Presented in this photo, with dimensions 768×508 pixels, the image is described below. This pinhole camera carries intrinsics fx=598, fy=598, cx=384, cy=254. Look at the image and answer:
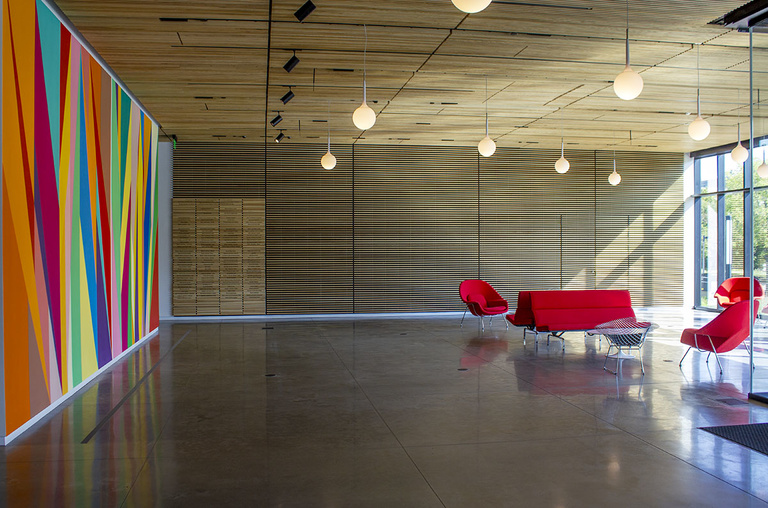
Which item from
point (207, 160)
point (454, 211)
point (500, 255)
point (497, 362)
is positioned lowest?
point (497, 362)

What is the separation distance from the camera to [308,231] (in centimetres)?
1334

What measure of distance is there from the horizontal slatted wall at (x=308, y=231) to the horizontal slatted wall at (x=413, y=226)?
1.02ft

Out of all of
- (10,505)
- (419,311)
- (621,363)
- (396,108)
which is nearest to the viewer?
(10,505)

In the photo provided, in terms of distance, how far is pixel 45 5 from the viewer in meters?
5.43

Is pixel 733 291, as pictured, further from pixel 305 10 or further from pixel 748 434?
pixel 305 10

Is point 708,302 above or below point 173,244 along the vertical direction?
below

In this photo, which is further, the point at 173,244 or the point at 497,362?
the point at 173,244

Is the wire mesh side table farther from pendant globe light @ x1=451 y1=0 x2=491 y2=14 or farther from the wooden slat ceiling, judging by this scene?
pendant globe light @ x1=451 y1=0 x2=491 y2=14

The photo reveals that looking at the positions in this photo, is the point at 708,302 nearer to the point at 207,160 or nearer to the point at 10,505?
the point at 207,160

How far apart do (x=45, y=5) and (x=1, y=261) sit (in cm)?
248

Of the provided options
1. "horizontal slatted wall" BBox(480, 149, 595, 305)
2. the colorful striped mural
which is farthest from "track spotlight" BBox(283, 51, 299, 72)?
"horizontal slatted wall" BBox(480, 149, 595, 305)

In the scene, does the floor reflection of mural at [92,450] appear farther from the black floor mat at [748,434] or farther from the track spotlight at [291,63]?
the black floor mat at [748,434]

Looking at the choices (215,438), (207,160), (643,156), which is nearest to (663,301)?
(643,156)

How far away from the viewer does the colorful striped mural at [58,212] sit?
477cm
